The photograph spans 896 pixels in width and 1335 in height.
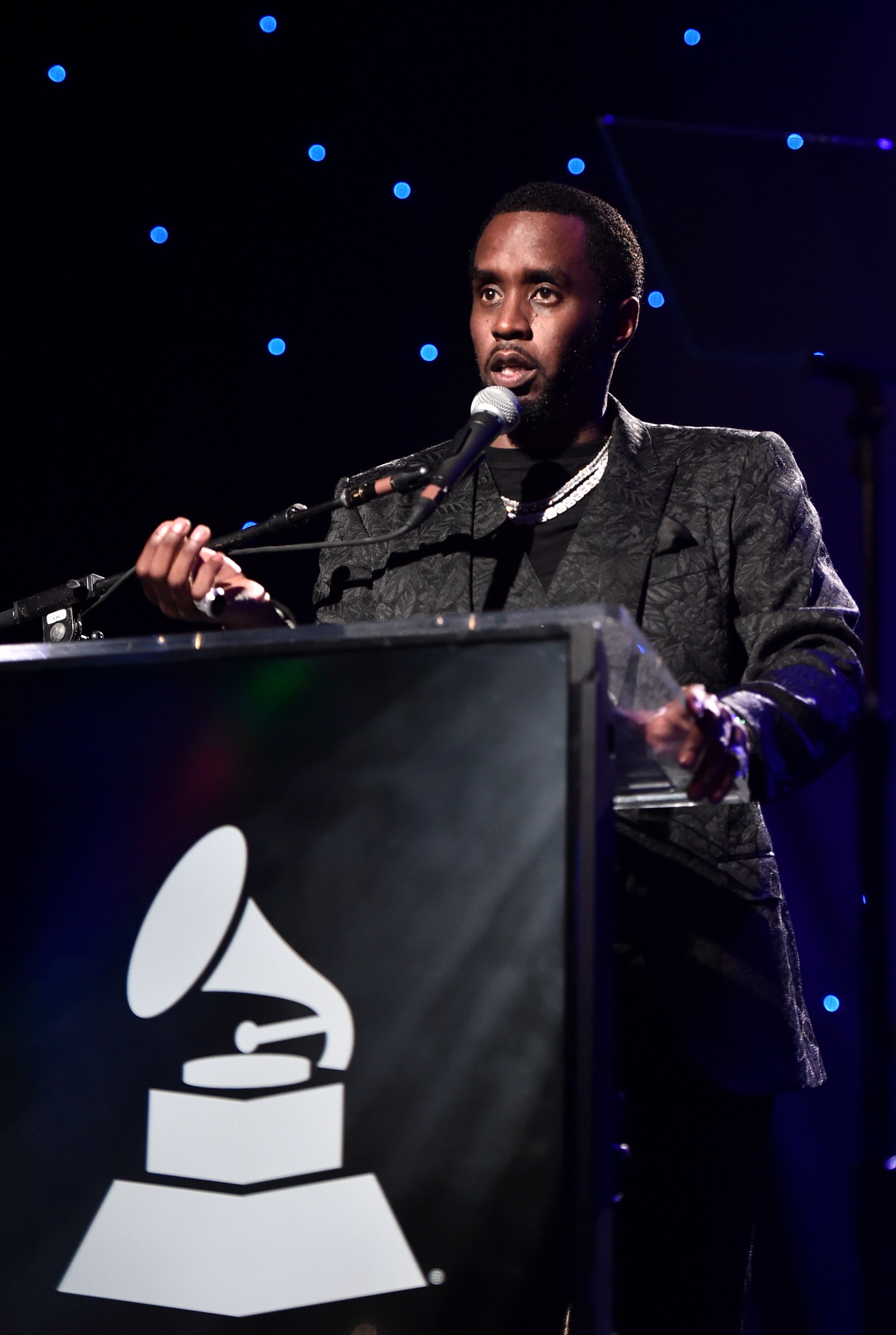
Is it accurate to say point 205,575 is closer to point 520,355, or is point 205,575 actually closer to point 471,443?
point 471,443

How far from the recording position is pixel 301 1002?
99cm

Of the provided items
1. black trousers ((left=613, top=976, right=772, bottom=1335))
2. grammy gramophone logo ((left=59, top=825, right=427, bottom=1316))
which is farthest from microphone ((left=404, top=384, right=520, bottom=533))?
black trousers ((left=613, top=976, right=772, bottom=1335))

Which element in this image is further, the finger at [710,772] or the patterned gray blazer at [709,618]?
the patterned gray blazer at [709,618]

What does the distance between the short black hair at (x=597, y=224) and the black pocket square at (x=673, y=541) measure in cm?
49

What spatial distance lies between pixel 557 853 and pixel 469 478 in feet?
3.23

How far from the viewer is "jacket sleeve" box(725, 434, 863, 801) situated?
49.4 inches

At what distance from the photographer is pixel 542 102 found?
2807mm

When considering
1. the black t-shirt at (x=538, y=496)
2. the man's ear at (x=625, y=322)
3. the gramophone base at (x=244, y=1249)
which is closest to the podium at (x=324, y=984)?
the gramophone base at (x=244, y=1249)

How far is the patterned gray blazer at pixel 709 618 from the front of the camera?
136 cm

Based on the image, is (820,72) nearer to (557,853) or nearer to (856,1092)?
(856,1092)

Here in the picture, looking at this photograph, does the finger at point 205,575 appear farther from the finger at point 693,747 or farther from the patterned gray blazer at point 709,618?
the finger at point 693,747

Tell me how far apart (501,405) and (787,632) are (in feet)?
1.43

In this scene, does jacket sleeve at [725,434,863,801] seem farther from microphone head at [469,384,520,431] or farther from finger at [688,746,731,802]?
microphone head at [469,384,520,431]

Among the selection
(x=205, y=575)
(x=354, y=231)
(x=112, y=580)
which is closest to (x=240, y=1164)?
(x=205, y=575)
